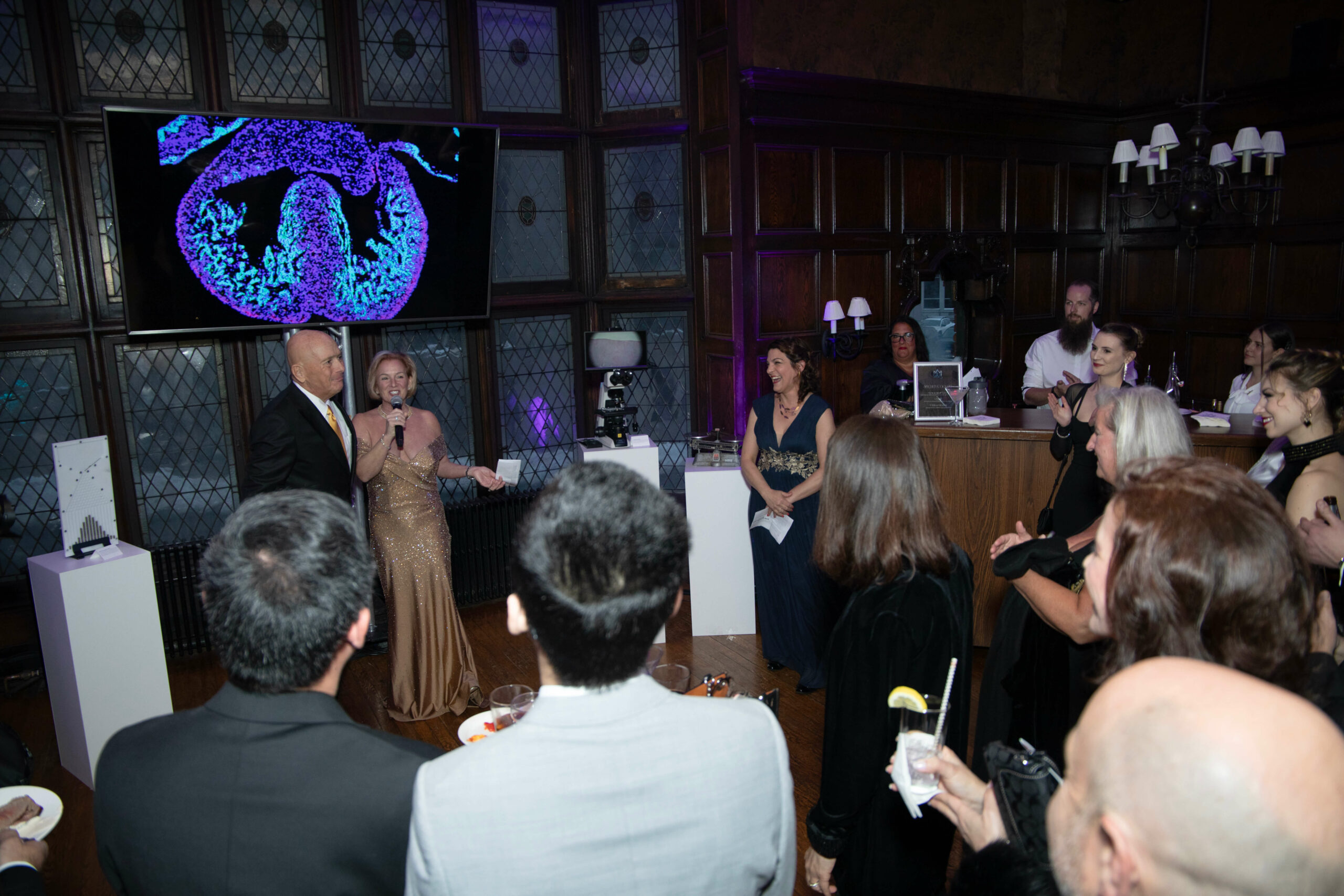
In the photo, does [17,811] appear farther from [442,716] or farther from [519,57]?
[519,57]

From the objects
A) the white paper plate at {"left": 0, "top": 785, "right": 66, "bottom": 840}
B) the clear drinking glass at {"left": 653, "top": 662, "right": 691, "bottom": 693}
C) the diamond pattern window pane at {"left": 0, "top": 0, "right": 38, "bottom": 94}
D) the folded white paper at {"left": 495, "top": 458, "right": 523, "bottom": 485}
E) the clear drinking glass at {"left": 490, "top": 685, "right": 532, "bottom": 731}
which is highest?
the diamond pattern window pane at {"left": 0, "top": 0, "right": 38, "bottom": 94}

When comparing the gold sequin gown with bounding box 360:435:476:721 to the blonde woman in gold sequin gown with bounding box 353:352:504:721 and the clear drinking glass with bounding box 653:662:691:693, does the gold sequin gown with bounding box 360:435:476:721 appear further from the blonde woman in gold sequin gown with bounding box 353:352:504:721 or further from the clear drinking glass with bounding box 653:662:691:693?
the clear drinking glass with bounding box 653:662:691:693

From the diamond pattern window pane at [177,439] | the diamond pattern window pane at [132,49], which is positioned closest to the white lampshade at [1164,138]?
the diamond pattern window pane at [132,49]

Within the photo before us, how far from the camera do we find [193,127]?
167 inches

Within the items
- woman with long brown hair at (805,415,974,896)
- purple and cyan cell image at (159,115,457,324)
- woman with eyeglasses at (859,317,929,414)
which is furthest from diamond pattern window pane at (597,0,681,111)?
woman with long brown hair at (805,415,974,896)

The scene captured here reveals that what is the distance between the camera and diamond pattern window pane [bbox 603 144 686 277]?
5559 mm

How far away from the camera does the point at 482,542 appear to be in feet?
17.6

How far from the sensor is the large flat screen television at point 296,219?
423 cm

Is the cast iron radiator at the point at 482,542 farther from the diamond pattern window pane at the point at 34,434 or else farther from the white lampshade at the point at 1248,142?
the white lampshade at the point at 1248,142

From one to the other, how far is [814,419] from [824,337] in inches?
63.9

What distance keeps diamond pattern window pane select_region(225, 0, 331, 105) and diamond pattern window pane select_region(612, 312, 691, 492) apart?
2.20 metres

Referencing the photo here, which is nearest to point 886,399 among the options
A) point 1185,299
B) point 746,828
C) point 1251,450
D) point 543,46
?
point 1251,450

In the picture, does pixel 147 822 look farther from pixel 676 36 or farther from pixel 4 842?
pixel 676 36

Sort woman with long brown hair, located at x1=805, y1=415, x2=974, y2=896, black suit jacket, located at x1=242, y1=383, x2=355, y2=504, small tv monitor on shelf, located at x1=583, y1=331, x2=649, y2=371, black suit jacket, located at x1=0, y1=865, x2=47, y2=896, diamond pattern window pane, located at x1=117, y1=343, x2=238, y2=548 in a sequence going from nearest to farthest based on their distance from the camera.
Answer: black suit jacket, located at x1=0, y1=865, x2=47, y2=896
woman with long brown hair, located at x1=805, y1=415, x2=974, y2=896
black suit jacket, located at x1=242, y1=383, x2=355, y2=504
diamond pattern window pane, located at x1=117, y1=343, x2=238, y2=548
small tv monitor on shelf, located at x1=583, y1=331, x2=649, y2=371
